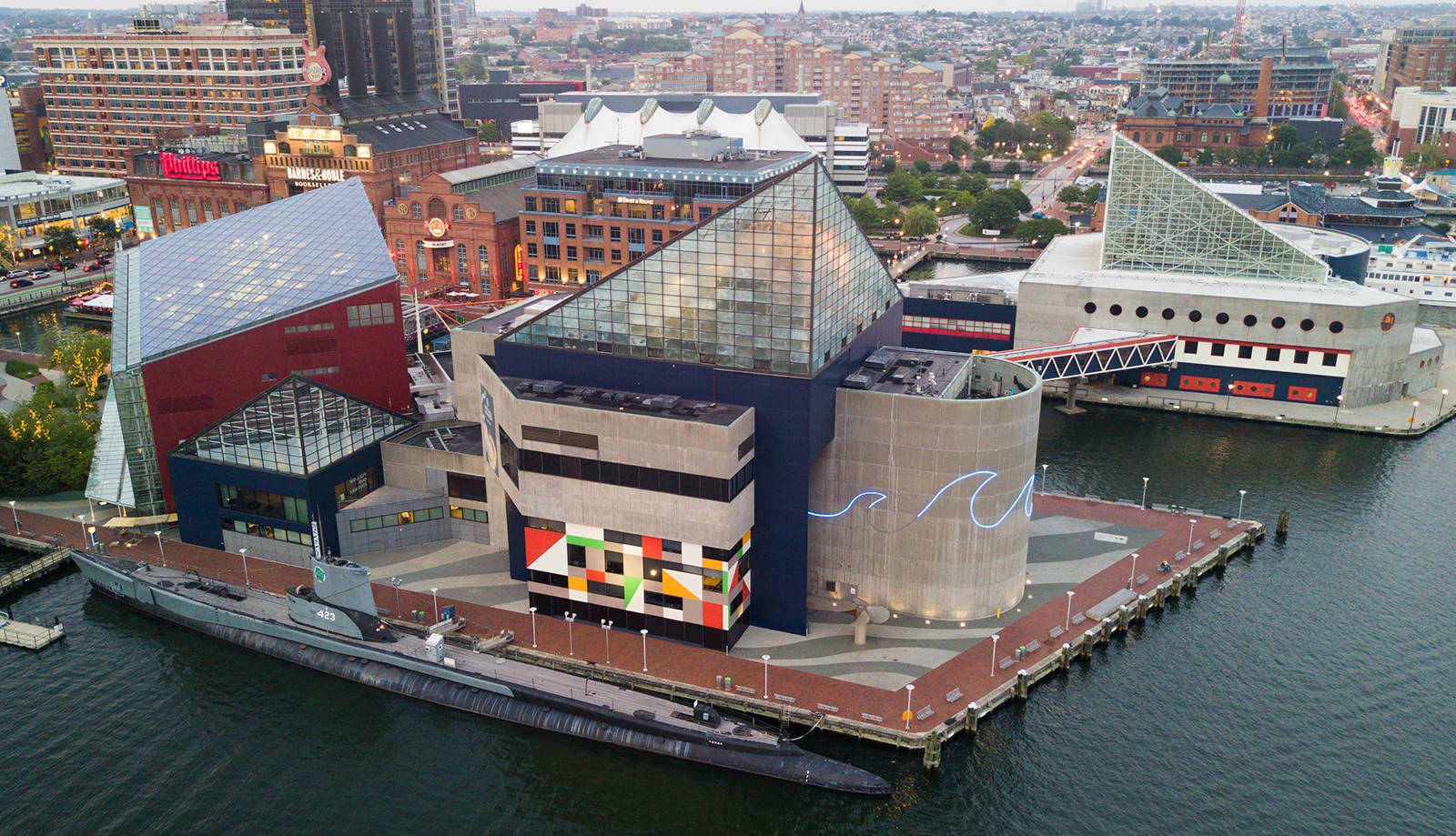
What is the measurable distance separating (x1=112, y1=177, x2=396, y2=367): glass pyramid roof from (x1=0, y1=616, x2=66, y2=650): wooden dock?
1995 centimetres

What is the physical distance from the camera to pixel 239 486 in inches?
3145

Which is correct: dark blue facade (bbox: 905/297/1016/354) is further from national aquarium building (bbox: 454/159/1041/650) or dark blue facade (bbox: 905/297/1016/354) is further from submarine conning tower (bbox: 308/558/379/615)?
submarine conning tower (bbox: 308/558/379/615)

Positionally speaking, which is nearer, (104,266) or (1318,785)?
(1318,785)

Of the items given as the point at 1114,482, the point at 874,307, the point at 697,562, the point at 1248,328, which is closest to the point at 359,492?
the point at 697,562

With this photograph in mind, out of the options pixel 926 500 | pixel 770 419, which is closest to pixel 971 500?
pixel 926 500

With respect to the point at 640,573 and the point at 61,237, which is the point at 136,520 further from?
the point at 61,237

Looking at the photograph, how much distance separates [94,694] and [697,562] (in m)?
37.6

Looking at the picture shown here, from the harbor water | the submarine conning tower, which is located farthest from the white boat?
the submarine conning tower

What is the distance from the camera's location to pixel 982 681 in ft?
211

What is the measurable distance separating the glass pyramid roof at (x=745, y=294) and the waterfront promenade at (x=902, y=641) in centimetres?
1838

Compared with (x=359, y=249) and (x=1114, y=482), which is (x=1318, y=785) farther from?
(x=359, y=249)

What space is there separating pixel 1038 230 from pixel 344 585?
150110 mm

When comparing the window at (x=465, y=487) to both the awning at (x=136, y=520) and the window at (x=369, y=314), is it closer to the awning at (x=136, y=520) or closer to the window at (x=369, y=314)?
the window at (x=369, y=314)

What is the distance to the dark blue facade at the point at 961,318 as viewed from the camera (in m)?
123
